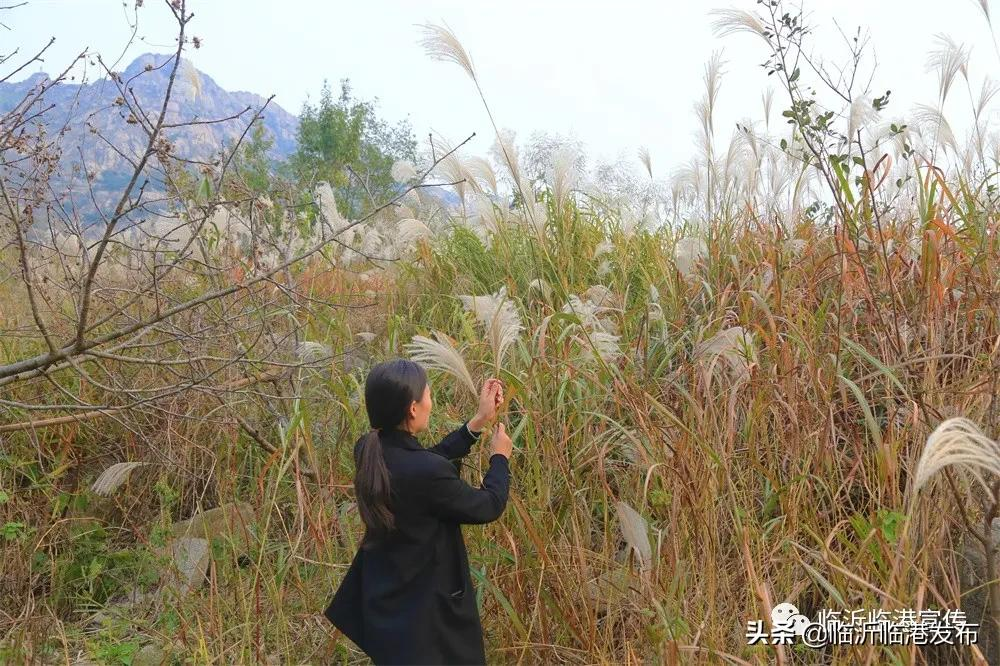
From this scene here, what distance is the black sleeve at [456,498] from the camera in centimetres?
216

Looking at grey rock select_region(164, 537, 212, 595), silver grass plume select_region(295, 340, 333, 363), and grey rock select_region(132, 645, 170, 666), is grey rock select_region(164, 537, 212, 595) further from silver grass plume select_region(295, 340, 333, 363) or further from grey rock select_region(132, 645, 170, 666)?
silver grass plume select_region(295, 340, 333, 363)

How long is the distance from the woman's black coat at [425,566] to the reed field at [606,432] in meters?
0.29

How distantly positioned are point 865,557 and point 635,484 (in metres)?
0.80

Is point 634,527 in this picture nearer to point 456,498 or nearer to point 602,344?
point 456,498

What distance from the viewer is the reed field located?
2.40 meters

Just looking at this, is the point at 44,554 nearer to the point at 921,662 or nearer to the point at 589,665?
the point at 589,665

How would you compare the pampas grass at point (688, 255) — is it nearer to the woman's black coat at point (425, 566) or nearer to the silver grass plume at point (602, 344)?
the silver grass plume at point (602, 344)

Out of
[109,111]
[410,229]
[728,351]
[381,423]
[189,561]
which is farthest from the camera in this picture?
[410,229]

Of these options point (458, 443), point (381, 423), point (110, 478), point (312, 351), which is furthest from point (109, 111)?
point (458, 443)

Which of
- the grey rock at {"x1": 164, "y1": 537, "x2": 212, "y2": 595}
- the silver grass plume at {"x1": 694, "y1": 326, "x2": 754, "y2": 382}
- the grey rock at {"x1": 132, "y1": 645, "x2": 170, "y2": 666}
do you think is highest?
the silver grass plume at {"x1": 694, "y1": 326, "x2": 754, "y2": 382}

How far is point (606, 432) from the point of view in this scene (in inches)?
109

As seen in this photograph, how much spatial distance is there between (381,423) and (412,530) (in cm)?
32

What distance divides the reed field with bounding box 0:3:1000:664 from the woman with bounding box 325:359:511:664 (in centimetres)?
23

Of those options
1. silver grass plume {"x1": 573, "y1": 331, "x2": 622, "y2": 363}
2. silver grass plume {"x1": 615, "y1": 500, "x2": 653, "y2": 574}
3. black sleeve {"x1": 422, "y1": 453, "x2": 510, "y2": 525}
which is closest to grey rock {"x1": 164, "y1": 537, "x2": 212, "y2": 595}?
black sleeve {"x1": 422, "y1": 453, "x2": 510, "y2": 525}
